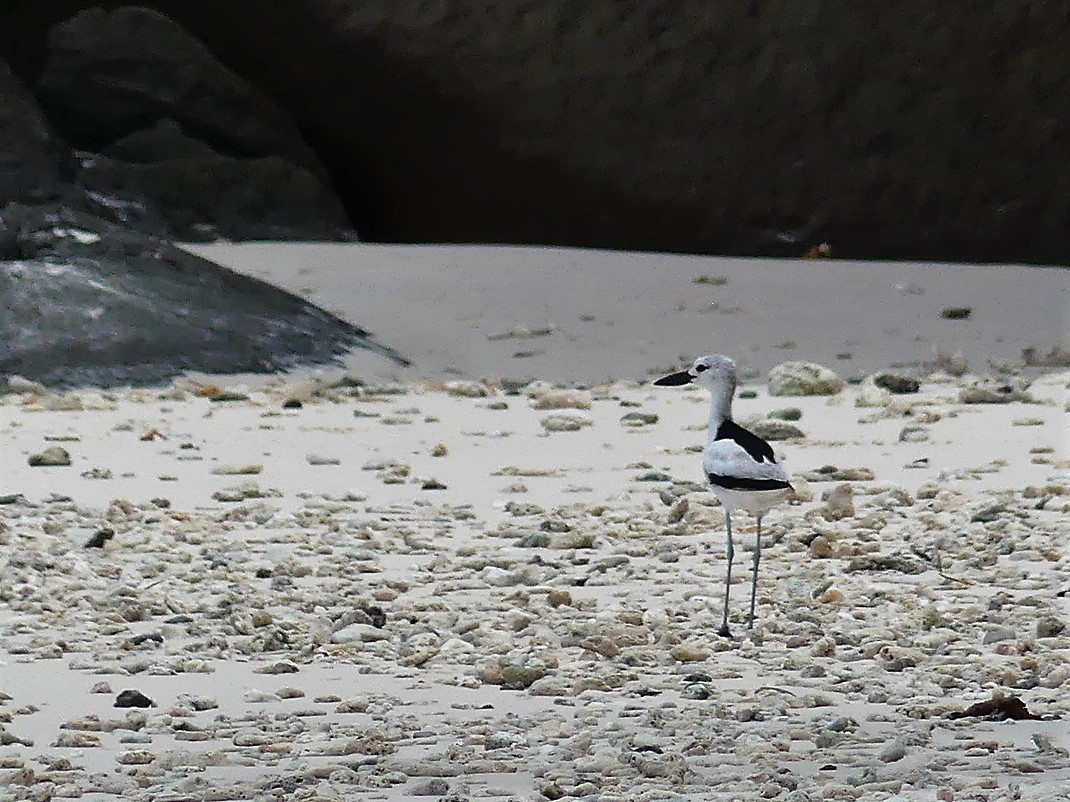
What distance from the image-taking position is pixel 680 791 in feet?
7.01

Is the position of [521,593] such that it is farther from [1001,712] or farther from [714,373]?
[1001,712]

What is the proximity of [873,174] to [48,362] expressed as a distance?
180 inches

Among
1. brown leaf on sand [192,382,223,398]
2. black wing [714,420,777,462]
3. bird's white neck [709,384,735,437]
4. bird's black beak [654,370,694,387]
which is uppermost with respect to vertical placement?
brown leaf on sand [192,382,223,398]

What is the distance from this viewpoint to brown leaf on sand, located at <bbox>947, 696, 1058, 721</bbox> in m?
2.43

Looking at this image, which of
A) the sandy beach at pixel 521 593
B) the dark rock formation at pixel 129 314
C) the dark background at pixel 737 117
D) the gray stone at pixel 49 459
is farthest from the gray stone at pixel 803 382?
the dark background at pixel 737 117

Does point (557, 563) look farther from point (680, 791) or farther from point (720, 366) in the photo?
point (680, 791)

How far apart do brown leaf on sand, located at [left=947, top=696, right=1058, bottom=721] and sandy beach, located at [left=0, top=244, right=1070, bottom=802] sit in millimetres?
17

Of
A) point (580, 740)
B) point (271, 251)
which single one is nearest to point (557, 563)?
point (580, 740)

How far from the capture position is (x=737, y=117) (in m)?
9.57

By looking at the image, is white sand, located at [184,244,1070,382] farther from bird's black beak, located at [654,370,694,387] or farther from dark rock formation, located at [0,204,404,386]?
bird's black beak, located at [654,370,694,387]

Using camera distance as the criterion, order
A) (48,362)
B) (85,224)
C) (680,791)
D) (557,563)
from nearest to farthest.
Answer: (680,791), (557,563), (48,362), (85,224)

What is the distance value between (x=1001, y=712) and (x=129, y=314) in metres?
4.80

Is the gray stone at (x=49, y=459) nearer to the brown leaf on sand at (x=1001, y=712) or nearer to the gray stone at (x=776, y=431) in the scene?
the gray stone at (x=776, y=431)

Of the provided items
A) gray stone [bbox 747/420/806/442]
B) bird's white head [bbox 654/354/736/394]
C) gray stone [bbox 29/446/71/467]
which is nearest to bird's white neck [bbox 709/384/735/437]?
bird's white head [bbox 654/354/736/394]
